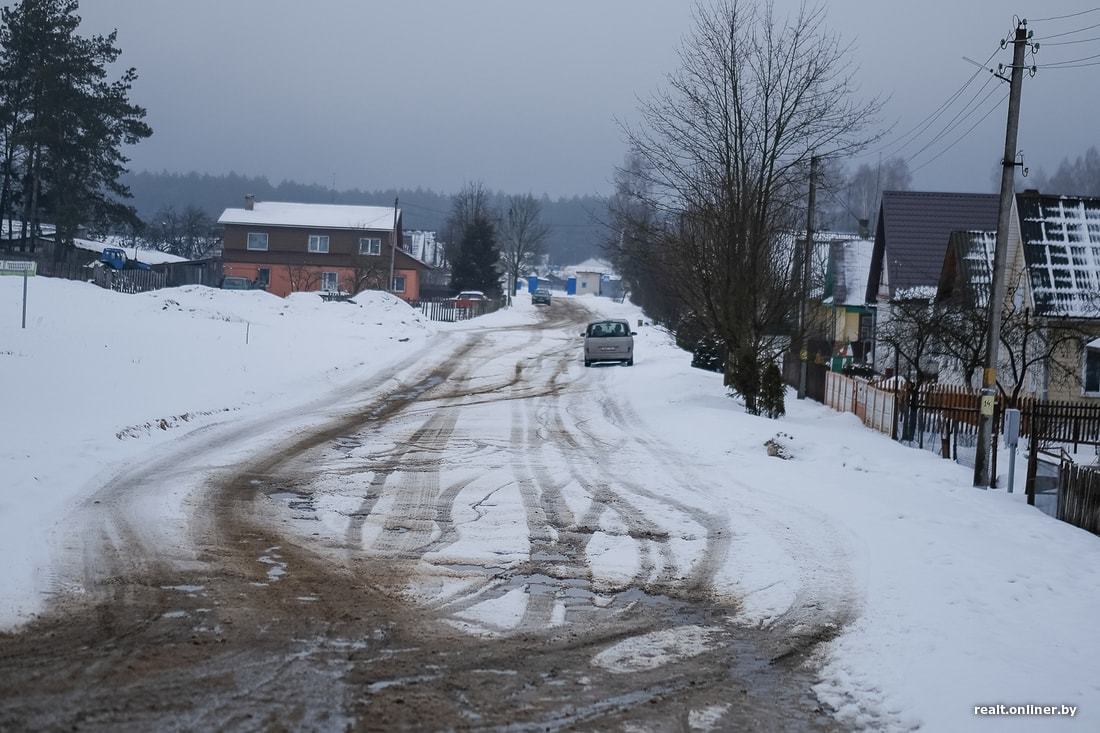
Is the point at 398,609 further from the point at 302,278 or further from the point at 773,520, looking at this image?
the point at 302,278

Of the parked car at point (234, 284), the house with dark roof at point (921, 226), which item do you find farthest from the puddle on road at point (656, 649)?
the parked car at point (234, 284)

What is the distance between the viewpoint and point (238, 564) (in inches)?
348

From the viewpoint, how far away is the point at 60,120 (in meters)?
52.0

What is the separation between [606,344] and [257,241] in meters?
51.9

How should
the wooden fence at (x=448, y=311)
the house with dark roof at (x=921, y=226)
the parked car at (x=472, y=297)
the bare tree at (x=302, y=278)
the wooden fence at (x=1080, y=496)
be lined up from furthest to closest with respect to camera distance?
the bare tree at (x=302, y=278) → the parked car at (x=472, y=297) → the wooden fence at (x=448, y=311) → the house with dark roof at (x=921, y=226) → the wooden fence at (x=1080, y=496)

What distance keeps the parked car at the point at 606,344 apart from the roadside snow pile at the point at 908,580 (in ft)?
57.5

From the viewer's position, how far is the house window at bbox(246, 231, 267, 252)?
263 feet

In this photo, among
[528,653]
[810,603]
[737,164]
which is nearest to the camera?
[528,653]

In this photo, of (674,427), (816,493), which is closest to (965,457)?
(674,427)

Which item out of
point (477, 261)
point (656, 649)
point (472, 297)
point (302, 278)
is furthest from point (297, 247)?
point (656, 649)

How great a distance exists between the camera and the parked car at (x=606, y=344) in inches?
1409

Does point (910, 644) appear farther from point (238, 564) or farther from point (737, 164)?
point (737, 164)

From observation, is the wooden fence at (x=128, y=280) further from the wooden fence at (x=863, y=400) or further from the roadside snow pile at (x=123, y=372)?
the wooden fence at (x=863, y=400)

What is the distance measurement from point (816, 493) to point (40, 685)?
1035 cm
